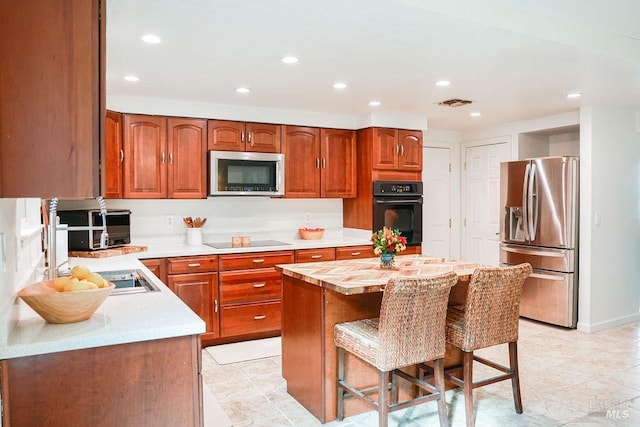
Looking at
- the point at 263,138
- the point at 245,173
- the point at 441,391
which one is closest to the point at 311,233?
the point at 245,173

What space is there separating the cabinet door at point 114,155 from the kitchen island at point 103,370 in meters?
2.33

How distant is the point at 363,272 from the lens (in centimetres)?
289

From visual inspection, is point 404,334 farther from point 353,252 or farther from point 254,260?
point 353,252

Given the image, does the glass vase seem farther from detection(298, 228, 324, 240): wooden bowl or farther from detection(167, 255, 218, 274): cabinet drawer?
detection(298, 228, 324, 240): wooden bowl

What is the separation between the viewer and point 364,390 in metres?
2.81

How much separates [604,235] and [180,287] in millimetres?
4080

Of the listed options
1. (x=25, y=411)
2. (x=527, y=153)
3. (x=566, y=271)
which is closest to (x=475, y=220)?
(x=527, y=153)

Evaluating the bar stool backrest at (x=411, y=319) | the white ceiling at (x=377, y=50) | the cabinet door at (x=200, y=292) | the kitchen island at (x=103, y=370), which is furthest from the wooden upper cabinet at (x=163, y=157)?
the bar stool backrest at (x=411, y=319)

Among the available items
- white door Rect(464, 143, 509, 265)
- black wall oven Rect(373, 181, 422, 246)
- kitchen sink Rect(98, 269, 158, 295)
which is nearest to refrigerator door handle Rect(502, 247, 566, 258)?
white door Rect(464, 143, 509, 265)

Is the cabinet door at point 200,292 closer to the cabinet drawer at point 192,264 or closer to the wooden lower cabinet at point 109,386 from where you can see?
the cabinet drawer at point 192,264

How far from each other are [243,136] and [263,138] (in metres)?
0.20

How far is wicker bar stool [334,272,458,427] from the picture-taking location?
2332 mm

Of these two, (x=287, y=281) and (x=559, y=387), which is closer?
(x=287, y=281)

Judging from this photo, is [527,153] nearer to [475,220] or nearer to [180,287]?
[475,220]
